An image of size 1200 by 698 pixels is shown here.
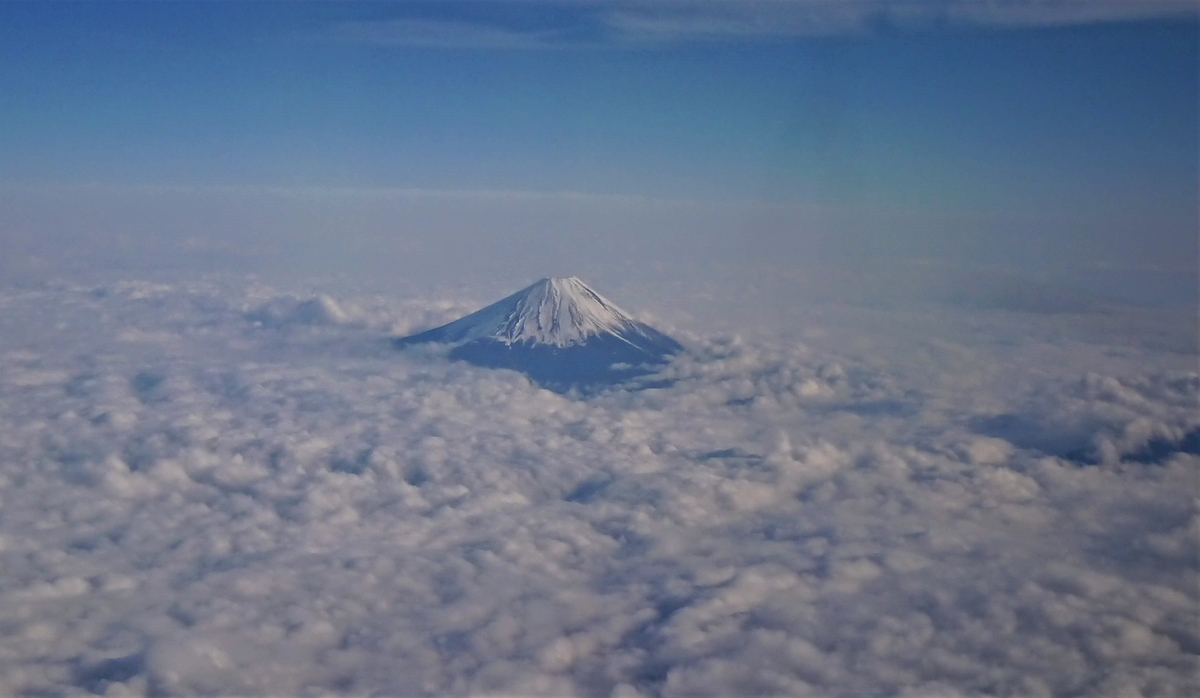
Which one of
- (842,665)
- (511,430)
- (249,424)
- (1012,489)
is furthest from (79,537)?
(1012,489)

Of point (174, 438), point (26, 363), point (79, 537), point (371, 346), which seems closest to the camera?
point (79, 537)

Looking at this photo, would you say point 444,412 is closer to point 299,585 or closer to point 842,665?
point 299,585

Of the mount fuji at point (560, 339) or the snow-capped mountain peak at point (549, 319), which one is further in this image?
the snow-capped mountain peak at point (549, 319)

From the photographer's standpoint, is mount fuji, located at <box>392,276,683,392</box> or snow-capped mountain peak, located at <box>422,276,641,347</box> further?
snow-capped mountain peak, located at <box>422,276,641,347</box>

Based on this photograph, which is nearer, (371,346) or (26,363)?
(26,363)

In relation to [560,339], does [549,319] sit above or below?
above

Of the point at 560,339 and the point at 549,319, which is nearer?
the point at 560,339
